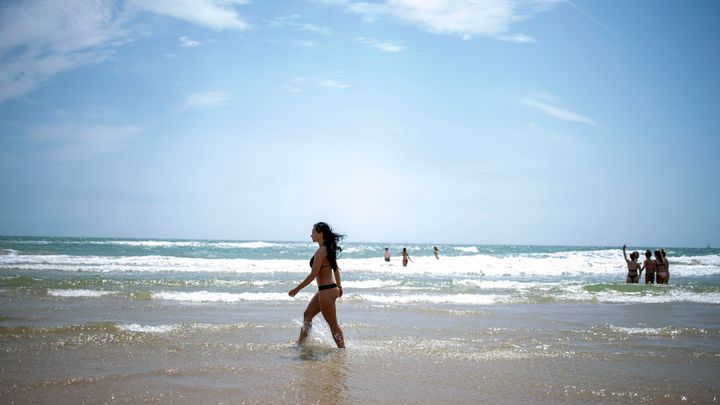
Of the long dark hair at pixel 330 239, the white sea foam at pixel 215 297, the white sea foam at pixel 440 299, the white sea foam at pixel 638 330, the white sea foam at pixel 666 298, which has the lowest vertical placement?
the white sea foam at pixel 666 298

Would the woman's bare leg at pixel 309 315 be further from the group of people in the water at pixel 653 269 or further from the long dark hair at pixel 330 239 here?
the group of people in the water at pixel 653 269

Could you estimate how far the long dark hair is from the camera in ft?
23.6

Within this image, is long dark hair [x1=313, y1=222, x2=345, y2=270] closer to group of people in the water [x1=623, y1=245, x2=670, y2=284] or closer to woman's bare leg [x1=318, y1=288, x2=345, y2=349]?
woman's bare leg [x1=318, y1=288, x2=345, y2=349]

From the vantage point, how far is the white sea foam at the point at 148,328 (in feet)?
26.4

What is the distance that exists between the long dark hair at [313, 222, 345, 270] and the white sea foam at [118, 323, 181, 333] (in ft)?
10.3

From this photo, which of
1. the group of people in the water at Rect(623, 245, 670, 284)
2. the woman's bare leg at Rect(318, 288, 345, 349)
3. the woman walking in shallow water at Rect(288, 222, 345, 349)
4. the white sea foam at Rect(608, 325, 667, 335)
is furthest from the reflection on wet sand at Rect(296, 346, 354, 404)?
the group of people in the water at Rect(623, 245, 670, 284)

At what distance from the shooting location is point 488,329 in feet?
29.0

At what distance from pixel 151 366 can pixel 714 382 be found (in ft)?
21.4

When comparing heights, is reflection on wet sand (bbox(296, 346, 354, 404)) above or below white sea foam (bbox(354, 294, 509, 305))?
above

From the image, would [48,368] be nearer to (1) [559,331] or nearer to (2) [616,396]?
(2) [616,396]

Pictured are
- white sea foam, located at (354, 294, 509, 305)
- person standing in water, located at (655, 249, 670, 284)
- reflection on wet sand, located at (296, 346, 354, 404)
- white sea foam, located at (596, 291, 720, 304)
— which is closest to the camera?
reflection on wet sand, located at (296, 346, 354, 404)

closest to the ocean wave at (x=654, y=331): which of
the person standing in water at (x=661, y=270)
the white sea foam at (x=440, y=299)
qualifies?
the white sea foam at (x=440, y=299)

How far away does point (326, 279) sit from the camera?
23.7ft

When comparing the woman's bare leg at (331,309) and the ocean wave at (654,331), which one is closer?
the woman's bare leg at (331,309)
